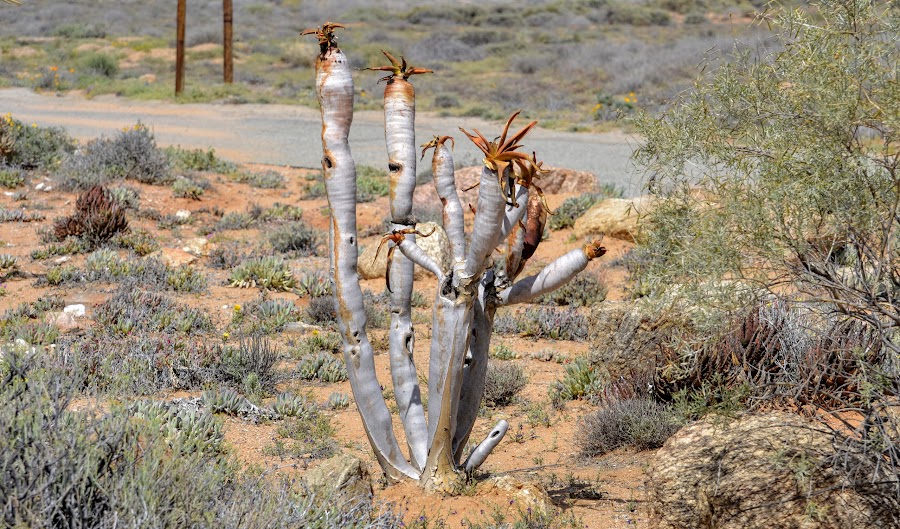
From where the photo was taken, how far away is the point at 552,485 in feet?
16.7

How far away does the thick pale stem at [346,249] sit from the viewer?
14.3ft

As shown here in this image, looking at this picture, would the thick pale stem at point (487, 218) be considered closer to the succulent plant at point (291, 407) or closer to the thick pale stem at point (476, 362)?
the thick pale stem at point (476, 362)

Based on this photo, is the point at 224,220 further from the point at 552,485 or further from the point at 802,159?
the point at 802,159

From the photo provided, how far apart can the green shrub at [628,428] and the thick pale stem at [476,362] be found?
151cm

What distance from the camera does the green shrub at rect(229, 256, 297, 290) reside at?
9.68 metres

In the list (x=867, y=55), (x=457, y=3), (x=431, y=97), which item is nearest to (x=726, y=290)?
(x=867, y=55)

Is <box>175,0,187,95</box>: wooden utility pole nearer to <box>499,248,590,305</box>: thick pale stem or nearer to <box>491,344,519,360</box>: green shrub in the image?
<box>491,344,519,360</box>: green shrub

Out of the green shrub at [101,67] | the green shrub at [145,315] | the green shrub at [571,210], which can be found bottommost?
the green shrub at [101,67]

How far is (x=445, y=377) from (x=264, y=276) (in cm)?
587

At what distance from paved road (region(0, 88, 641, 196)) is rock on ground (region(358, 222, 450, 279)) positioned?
4753 millimetres

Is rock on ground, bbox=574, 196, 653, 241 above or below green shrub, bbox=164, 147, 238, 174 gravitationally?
above

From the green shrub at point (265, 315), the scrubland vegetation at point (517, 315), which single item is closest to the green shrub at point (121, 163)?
the scrubland vegetation at point (517, 315)

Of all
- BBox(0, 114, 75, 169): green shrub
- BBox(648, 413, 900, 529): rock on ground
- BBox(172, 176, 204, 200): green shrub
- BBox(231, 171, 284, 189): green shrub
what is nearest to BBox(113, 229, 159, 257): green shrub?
BBox(172, 176, 204, 200): green shrub

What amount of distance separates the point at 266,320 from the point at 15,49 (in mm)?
35433
